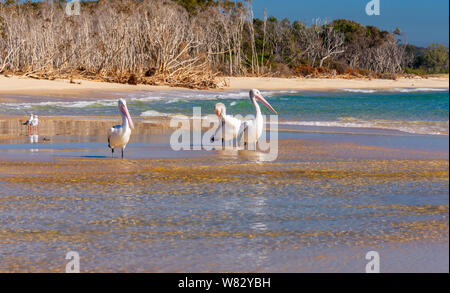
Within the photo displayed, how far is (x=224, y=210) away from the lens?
6.37 meters

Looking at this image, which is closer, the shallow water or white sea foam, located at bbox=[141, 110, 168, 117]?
the shallow water

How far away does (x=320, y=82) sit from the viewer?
172 ft

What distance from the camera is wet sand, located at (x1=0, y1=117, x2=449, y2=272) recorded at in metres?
4.77

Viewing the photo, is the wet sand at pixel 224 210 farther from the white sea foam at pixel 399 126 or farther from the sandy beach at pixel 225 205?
the white sea foam at pixel 399 126

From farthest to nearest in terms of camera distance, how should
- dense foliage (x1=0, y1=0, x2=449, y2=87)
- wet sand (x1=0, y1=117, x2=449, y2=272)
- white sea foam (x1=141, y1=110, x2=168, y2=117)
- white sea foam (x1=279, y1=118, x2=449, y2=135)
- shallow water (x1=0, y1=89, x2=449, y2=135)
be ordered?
1. dense foliage (x1=0, y1=0, x2=449, y2=87)
2. white sea foam (x1=141, y1=110, x2=168, y2=117)
3. shallow water (x1=0, y1=89, x2=449, y2=135)
4. white sea foam (x1=279, y1=118, x2=449, y2=135)
5. wet sand (x1=0, y1=117, x2=449, y2=272)

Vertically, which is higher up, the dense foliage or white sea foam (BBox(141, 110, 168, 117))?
the dense foliage

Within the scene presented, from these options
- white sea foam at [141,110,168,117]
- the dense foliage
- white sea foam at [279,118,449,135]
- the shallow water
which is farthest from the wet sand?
the dense foliage

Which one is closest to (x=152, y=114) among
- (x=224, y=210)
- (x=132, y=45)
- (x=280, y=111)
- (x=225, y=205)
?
(x=280, y=111)

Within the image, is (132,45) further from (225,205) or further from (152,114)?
(225,205)

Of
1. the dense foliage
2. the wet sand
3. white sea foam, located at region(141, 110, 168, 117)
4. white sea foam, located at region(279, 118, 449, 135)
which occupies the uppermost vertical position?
the dense foliage

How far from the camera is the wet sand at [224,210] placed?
4766 millimetres

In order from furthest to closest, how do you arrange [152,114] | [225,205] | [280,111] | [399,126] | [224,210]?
[280,111] < [152,114] < [399,126] < [225,205] < [224,210]

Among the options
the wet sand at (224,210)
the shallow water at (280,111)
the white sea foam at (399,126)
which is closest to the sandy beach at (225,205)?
the wet sand at (224,210)

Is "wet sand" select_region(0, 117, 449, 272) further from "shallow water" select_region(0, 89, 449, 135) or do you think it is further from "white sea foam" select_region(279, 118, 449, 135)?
"shallow water" select_region(0, 89, 449, 135)
